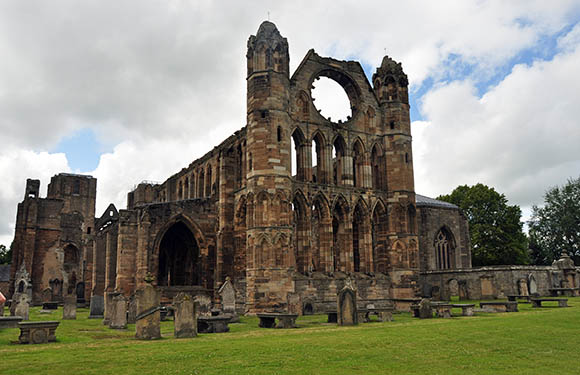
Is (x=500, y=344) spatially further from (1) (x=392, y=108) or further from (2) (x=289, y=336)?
(1) (x=392, y=108)

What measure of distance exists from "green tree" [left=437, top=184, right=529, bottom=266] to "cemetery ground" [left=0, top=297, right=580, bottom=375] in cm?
3609

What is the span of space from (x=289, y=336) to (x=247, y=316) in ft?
34.2

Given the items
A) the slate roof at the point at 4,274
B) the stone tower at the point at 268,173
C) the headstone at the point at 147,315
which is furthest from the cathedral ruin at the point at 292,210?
the slate roof at the point at 4,274

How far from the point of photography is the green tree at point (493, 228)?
49219 millimetres

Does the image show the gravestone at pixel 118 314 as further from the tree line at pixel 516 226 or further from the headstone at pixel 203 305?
the tree line at pixel 516 226

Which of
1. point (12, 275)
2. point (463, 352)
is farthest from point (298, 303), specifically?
point (12, 275)

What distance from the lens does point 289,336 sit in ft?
46.8

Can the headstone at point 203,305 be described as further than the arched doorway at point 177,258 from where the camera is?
No

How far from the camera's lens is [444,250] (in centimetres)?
4266

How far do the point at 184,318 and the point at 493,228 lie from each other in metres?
42.4

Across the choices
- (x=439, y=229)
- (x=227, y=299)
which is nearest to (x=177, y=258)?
(x=227, y=299)

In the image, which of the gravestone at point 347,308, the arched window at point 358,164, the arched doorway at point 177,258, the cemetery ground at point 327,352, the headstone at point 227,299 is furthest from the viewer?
the arched doorway at point 177,258

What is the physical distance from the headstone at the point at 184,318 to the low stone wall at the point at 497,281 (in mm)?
21073

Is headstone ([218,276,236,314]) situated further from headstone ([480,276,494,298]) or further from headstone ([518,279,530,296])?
headstone ([518,279,530,296])
